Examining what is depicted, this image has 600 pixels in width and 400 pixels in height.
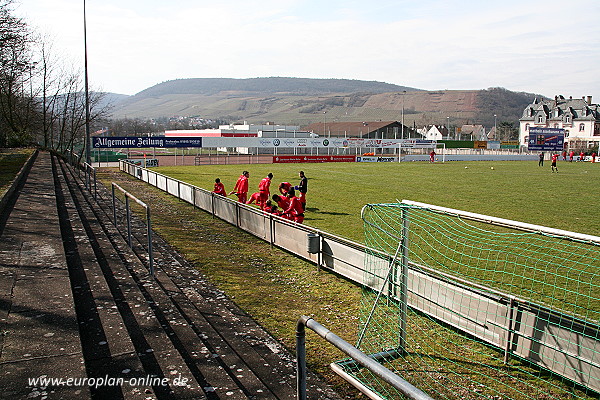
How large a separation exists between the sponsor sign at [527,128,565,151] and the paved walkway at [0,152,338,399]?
65.2 metres

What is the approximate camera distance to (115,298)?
5707mm

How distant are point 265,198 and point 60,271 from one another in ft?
31.4

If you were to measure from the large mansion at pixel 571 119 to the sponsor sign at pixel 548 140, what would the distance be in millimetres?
18828

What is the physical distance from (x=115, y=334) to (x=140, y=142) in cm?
4332

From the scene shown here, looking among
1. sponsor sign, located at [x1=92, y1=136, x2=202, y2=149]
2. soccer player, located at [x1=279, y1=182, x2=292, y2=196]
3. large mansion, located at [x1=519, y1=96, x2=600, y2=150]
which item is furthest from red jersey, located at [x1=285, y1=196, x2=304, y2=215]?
large mansion, located at [x1=519, y1=96, x2=600, y2=150]

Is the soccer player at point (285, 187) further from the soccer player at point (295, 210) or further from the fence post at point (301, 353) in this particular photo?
the fence post at point (301, 353)

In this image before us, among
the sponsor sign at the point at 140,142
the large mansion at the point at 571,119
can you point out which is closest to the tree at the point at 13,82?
the sponsor sign at the point at 140,142

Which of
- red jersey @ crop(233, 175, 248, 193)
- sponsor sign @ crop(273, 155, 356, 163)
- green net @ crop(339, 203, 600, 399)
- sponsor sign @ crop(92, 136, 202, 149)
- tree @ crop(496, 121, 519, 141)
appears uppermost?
tree @ crop(496, 121, 519, 141)

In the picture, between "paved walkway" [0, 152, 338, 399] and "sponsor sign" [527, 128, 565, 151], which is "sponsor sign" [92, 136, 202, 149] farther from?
"sponsor sign" [527, 128, 565, 151]

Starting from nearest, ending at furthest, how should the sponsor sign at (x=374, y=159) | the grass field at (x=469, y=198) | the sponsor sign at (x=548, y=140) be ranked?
the grass field at (x=469, y=198) → the sponsor sign at (x=374, y=159) → the sponsor sign at (x=548, y=140)

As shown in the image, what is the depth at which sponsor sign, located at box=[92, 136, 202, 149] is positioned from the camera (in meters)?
42.6

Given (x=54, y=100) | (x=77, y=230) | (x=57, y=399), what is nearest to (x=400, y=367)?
(x=57, y=399)

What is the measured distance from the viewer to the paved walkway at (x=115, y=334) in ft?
11.8

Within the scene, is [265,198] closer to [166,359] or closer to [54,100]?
[166,359]
